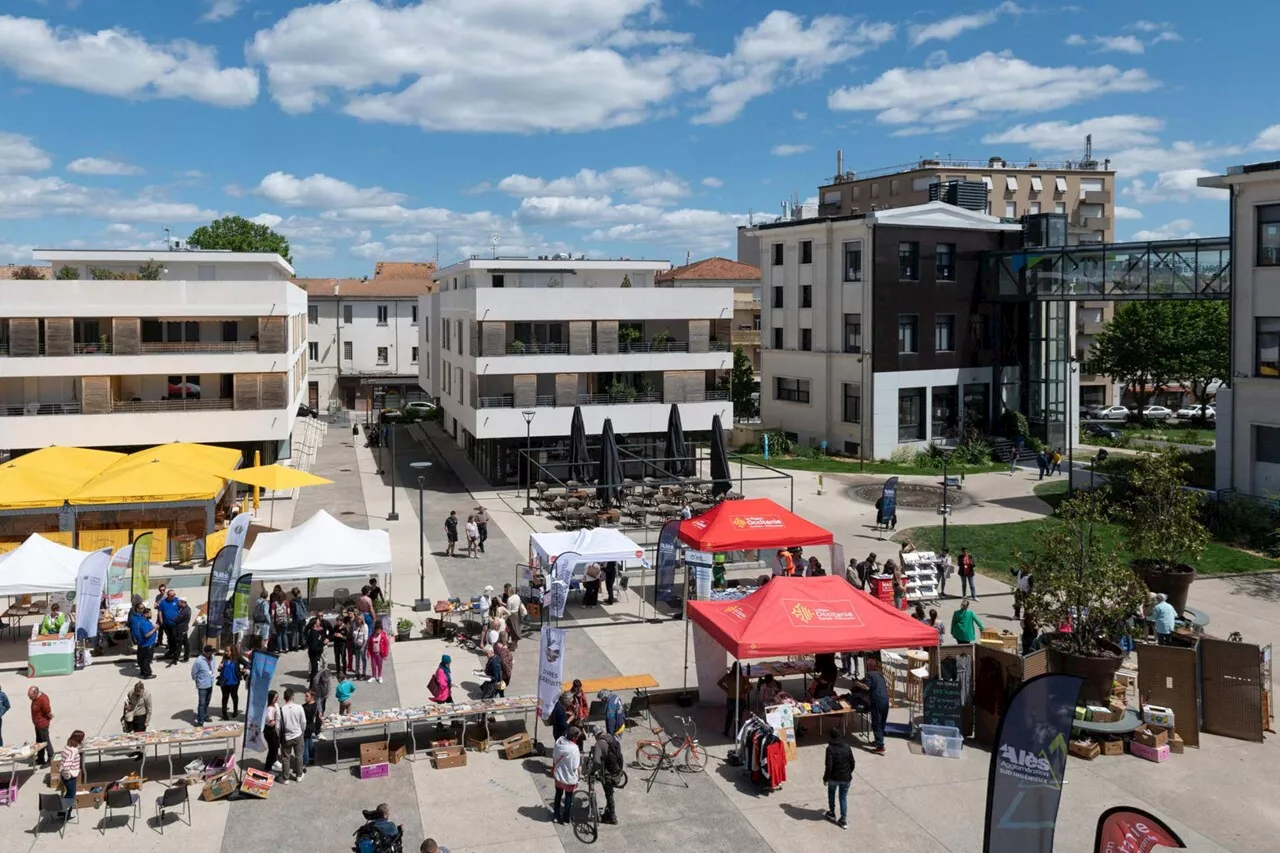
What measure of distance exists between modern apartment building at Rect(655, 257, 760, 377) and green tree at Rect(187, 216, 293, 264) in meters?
31.5

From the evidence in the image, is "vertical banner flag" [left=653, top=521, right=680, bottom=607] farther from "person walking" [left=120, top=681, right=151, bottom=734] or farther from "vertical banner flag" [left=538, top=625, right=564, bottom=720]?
"person walking" [left=120, top=681, right=151, bottom=734]

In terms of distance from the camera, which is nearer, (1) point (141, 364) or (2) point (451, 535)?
(2) point (451, 535)

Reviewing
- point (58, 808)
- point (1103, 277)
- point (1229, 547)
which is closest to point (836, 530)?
point (1229, 547)

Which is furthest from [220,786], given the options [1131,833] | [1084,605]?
[1084,605]

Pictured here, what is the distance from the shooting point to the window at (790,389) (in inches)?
2294

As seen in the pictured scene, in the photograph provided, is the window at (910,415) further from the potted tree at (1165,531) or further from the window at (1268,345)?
the potted tree at (1165,531)

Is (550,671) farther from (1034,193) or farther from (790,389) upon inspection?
(1034,193)

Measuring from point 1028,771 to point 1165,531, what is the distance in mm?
13124

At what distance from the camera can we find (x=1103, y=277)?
161 ft

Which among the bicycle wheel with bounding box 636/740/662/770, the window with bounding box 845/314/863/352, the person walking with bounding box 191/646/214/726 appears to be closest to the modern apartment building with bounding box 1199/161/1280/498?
the window with bounding box 845/314/863/352

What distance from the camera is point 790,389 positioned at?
196 ft

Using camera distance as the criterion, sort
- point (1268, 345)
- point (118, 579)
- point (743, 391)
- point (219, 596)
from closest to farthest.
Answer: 1. point (219, 596)
2. point (118, 579)
3. point (1268, 345)
4. point (743, 391)

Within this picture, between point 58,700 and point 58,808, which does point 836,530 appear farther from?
point 58,808

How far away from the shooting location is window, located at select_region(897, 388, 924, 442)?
5403cm
